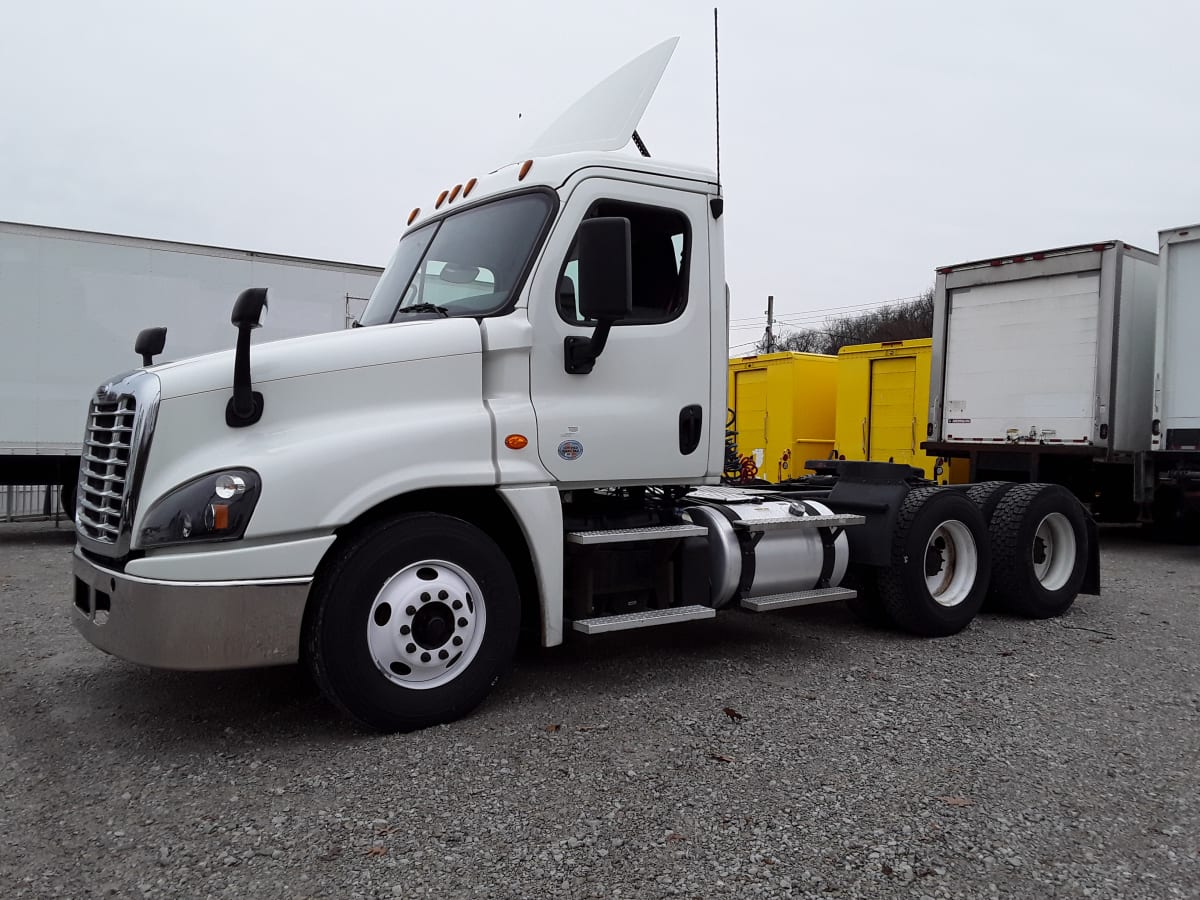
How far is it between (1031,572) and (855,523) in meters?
1.82

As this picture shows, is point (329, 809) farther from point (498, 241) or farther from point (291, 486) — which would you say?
point (498, 241)

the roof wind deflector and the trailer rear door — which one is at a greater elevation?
the roof wind deflector

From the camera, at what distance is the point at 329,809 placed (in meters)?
3.35

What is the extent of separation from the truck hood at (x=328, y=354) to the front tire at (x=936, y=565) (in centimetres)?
324

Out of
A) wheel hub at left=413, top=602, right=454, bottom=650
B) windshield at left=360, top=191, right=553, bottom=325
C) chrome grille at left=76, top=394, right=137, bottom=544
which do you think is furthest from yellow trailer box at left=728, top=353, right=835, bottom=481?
chrome grille at left=76, top=394, right=137, bottom=544

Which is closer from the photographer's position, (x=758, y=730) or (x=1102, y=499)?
(x=758, y=730)

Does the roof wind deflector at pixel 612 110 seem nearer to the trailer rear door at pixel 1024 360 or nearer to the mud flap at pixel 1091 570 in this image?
the mud flap at pixel 1091 570

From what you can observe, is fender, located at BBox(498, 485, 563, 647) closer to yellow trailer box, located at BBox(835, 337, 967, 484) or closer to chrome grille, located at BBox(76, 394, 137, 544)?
chrome grille, located at BBox(76, 394, 137, 544)

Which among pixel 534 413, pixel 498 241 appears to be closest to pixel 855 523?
pixel 534 413

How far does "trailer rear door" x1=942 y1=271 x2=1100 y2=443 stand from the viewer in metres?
11.2

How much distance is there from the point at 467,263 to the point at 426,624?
190 centimetres

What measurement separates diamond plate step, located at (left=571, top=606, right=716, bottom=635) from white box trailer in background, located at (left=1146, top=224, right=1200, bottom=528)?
8620mm

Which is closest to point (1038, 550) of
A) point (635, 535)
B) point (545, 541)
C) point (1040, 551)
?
point (1040, 551)

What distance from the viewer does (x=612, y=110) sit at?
5180mm
